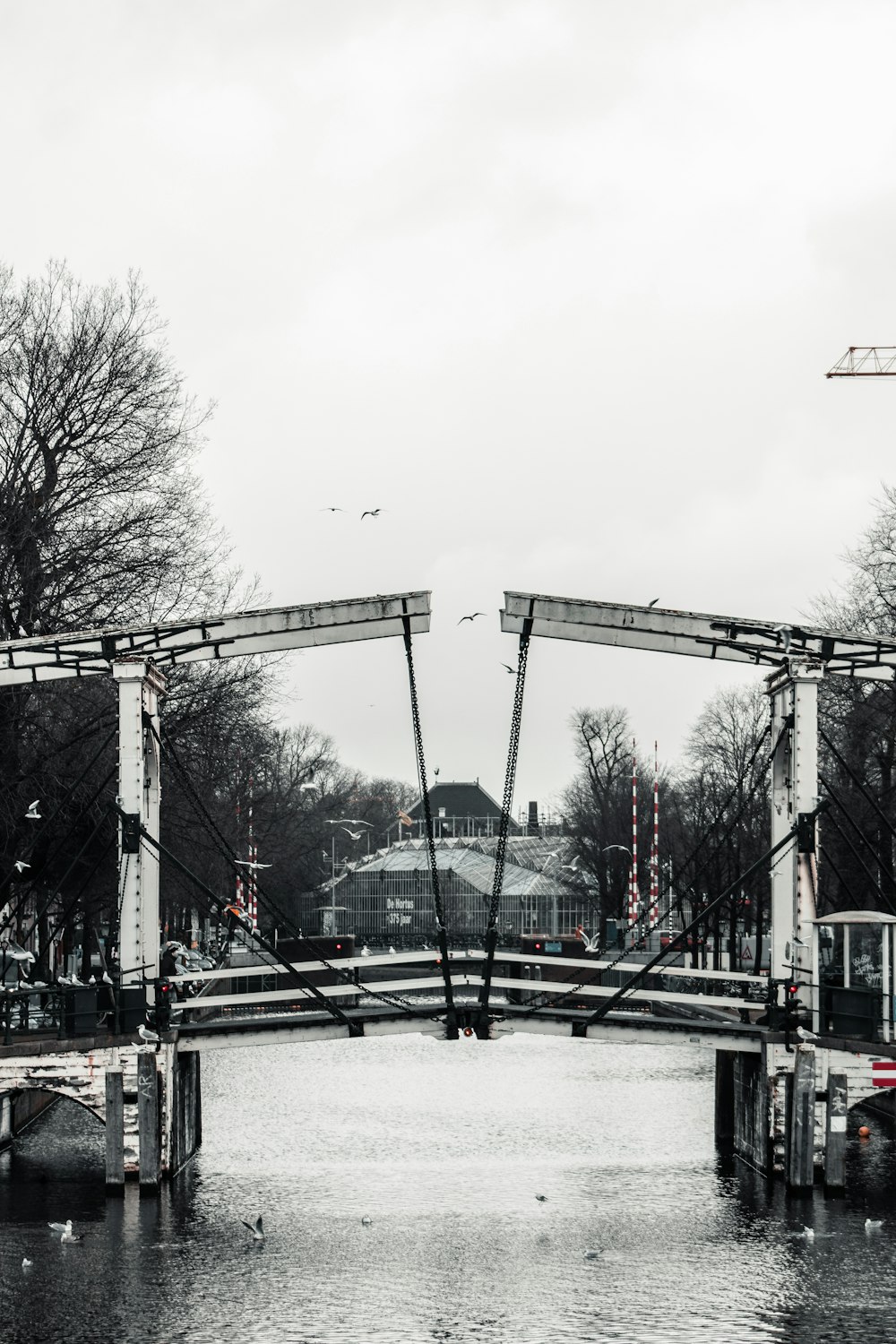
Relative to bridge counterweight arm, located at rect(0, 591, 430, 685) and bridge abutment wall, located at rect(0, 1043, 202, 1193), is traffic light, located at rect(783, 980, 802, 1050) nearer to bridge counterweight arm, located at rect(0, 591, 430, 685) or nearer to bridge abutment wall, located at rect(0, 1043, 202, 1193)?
bridge counterweight arm, located at rect(0, 591, 430, 685)

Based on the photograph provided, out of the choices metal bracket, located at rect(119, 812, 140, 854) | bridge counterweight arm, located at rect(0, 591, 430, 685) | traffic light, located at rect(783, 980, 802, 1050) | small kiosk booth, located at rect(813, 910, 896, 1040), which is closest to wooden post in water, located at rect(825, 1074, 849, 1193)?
small kiosk booth, located at rect(813, 910, 896, 1040)

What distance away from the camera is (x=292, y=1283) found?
1939 cm

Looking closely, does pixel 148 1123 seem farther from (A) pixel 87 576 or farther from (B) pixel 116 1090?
(A) pixel 87 576

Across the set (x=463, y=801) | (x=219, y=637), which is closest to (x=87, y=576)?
(x=219, y=637)

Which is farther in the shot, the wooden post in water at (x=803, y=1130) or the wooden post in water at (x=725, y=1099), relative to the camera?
the wooden post in water at (x=725, y=1099)

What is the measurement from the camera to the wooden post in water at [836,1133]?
2308 centimetres

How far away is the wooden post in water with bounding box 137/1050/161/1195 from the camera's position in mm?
23094

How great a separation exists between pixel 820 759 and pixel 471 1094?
1631 centimetres

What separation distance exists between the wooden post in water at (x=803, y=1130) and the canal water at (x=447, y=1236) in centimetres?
34

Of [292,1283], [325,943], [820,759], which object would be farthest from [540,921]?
[292,1283]

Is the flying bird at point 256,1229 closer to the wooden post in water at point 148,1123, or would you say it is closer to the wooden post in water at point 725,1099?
the wooden post in water at point 148,1123

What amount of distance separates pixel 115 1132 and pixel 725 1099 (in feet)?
32.7

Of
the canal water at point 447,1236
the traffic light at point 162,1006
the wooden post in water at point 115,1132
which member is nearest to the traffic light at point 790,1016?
the canal water at point 447,1236

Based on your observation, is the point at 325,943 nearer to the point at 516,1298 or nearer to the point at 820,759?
the point at 820,759
